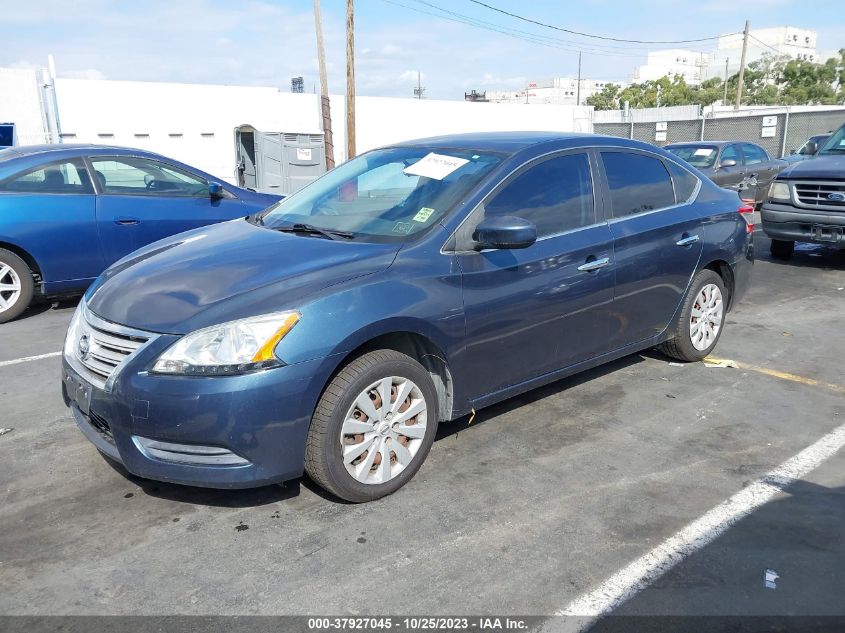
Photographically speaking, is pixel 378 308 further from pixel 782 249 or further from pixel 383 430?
pixel 782 249

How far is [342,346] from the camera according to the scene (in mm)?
3078

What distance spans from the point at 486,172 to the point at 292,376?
163 cm

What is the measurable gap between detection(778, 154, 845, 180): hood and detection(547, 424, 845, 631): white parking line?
5.61 m

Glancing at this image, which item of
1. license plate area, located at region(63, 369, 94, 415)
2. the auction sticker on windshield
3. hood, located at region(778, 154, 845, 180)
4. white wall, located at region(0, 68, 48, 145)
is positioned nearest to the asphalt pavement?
license plate area, located at region(63, 369, 94, 415)

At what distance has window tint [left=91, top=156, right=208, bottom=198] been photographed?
22.9 ft

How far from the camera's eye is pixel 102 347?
3.21 metres

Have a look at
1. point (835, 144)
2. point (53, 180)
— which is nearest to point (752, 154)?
point (835, 144)

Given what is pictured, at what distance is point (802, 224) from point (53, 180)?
335 inches

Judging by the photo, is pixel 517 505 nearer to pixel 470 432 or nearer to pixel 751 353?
pixel 470 432

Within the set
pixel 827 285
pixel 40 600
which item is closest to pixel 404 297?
pixel 40 600

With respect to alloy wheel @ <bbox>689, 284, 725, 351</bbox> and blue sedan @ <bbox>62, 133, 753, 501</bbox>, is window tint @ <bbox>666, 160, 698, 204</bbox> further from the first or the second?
alloy wheel @ <bbox>689, 284, 725, 351</bbox>

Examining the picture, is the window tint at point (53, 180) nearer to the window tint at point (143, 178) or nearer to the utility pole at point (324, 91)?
the window tint at point (143, 178)

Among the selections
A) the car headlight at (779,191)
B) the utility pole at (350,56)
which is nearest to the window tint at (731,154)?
the car headlight at (779,191)

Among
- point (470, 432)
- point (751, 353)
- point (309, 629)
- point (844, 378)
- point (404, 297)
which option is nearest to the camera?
point (309, 629)
